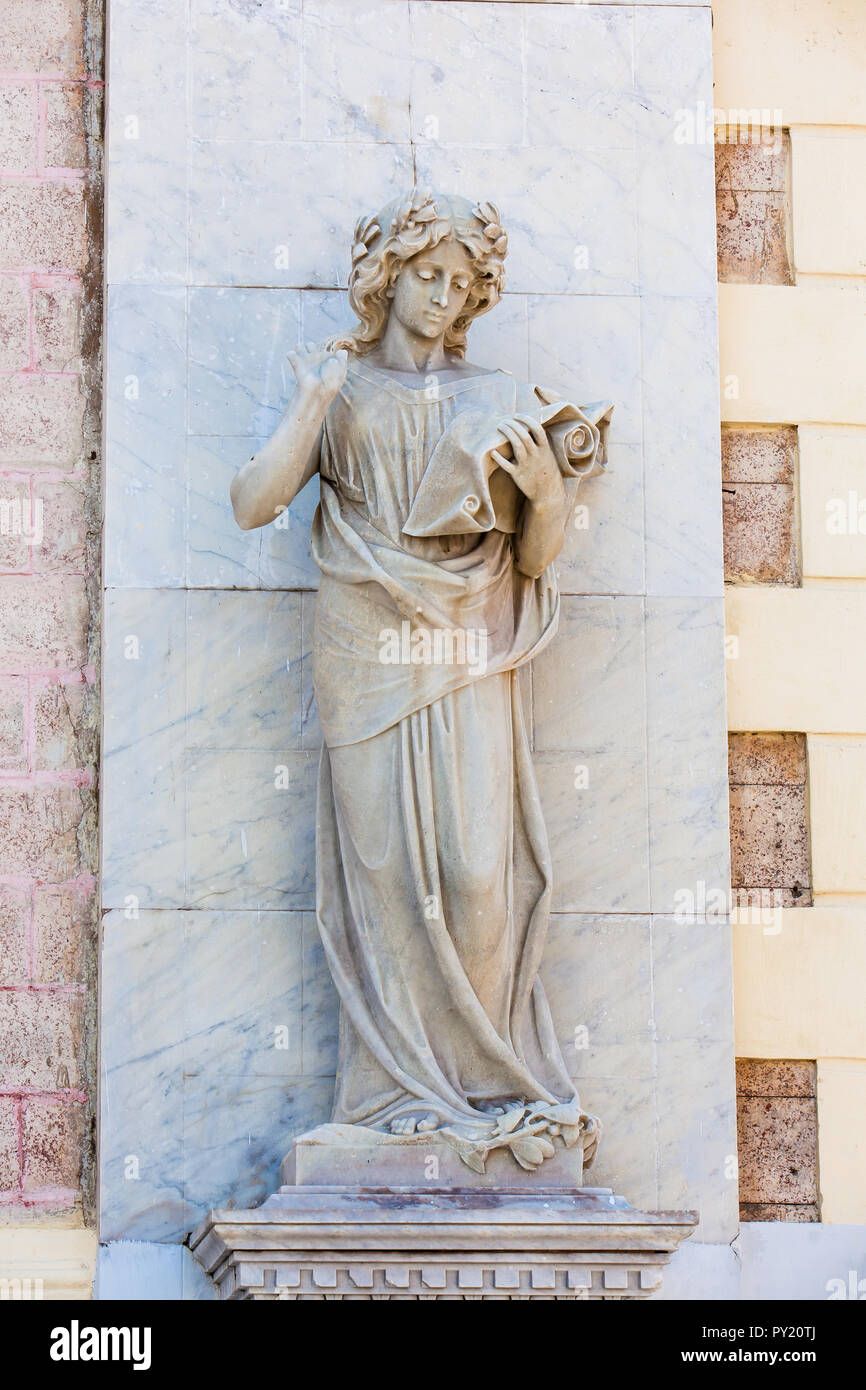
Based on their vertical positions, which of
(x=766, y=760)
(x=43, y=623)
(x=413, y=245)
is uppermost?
(x=413, y=245)

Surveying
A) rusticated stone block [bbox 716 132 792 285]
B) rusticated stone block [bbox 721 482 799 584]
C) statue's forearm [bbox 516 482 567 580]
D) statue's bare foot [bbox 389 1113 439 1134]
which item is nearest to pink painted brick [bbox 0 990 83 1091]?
statue's bare foot [bbox 389 1113 439 1134]

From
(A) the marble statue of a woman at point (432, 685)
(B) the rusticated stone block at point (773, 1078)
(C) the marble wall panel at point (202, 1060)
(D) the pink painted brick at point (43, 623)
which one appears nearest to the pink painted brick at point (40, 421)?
(D) the pink painted brick at point (43, 623)

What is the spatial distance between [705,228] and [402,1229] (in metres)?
3.71

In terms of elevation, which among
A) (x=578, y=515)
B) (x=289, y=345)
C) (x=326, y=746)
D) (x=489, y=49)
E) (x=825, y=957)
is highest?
(x=489, y=49)

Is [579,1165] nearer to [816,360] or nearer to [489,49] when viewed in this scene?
[816,360]

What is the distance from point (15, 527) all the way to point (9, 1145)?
208 centimetres

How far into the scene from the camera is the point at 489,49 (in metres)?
8.77

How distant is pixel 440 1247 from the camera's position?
7203mm

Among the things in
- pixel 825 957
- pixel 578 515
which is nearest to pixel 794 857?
pixel 825 957

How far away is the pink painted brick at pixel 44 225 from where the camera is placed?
859cm

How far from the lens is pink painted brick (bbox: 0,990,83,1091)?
317 inches

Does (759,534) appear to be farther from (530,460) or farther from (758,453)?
(530,460)

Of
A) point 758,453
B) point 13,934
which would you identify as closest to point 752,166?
point 758,453

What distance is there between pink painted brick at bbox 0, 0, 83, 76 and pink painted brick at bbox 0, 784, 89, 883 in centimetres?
259
